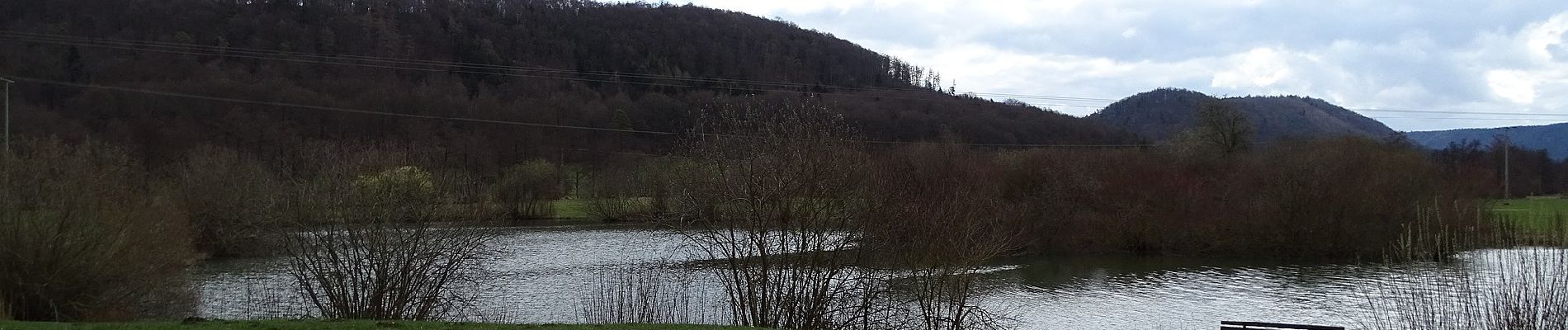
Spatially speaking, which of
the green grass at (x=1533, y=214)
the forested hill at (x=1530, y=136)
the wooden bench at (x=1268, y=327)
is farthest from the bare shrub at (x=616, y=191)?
the forested hill at (x=1530, y=136)

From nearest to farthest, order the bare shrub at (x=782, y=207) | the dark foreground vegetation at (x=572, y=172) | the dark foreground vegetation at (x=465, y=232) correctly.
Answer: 1. the dark foreground vegetation at (x=465, y=232)
2. the bare shrub at (x=782, y=207)
3. the dark foreground vegetation at (x=572, y=172)

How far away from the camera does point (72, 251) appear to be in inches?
642

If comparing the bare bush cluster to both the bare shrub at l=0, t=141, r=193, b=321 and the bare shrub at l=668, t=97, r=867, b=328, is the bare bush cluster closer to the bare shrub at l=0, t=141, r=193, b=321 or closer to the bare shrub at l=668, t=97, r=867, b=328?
the bare shrub at l=668, t=97, r=867, b=328

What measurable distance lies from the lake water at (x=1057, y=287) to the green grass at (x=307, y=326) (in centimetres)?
499

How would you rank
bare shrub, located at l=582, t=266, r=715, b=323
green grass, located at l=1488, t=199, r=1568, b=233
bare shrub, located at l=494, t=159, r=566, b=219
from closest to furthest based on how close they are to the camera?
green grass, located at l=1488, t=199, r=1568, b=233
bare shrub, located at l=582, t=266, r=715, b=323
bare shrub, located at l=494, t=159, r=566, b=219

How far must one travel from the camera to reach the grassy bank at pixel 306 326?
12430 millimetres

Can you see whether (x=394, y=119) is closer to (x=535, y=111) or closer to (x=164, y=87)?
(x=535, y=111)

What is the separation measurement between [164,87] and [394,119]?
45.0 ft

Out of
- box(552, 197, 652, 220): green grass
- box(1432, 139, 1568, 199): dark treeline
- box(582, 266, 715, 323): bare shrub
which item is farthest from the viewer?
box(1432, 139, 1568, 199): dark treeline

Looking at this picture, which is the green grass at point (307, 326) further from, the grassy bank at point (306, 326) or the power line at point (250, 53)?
the power line at point (250, 53)

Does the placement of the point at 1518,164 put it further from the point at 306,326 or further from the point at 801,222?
the point at 306,326

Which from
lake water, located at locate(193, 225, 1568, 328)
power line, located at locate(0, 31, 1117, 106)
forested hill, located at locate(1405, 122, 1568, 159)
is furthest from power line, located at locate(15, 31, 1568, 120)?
forested hill, located at locate(1405, 122, 1568, 159)

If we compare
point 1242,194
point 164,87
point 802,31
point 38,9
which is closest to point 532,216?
point 164,87

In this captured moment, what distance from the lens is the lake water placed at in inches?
841
